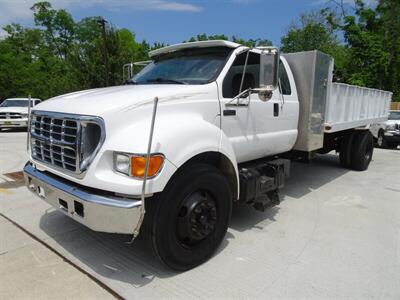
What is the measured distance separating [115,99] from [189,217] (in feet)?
4.21

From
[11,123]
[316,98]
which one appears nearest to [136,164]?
[316,98]

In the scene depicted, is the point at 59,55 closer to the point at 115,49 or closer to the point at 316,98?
the point at 115,49

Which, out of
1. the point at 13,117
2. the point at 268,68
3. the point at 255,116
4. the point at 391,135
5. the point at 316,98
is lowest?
the point at 13,117

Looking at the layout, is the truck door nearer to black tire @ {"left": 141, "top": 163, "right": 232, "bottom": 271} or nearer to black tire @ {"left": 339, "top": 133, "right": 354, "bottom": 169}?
black tire @ {"left": 141, "top": 163, "right": 232, "bottom": 271}

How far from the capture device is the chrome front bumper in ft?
8.43

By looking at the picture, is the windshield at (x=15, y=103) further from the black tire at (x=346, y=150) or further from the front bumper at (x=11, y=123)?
the black tire at (x=346, y=150)

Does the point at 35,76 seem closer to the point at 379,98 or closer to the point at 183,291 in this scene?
the point at 379,98

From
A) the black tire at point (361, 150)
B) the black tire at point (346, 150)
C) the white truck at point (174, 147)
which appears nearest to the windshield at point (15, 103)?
the white truck at point (174, 147)

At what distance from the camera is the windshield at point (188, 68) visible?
3703 millimetres

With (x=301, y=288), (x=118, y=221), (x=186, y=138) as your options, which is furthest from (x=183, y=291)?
(x=186, y=138)

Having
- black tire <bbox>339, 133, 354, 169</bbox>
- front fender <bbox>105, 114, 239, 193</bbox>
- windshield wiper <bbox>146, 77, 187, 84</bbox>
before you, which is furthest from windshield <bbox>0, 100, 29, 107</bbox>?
front fender <bbox>105, 114, 239, 193</bbox>

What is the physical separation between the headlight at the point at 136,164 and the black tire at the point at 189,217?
257 millimetres

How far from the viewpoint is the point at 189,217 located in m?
3.03

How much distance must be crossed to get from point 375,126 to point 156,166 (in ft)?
24.9
